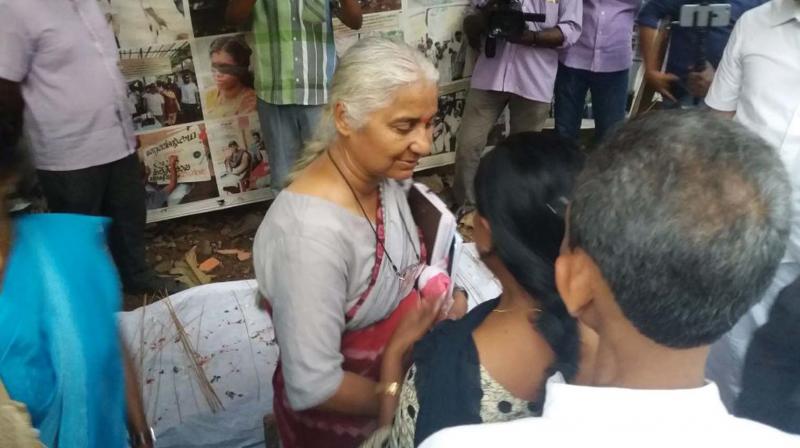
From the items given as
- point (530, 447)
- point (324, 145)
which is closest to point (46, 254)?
point (324, 145)

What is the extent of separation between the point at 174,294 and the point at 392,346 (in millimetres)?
1816

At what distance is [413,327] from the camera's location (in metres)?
1.41

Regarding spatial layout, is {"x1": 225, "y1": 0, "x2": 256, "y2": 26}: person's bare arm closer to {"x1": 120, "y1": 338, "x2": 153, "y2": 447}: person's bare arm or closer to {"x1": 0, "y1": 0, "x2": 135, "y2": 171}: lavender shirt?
{"x1": 0, "y1": 0, "x2": 135, "y2": 171}: lavender shirt

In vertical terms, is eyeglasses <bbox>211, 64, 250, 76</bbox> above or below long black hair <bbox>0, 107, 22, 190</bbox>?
below

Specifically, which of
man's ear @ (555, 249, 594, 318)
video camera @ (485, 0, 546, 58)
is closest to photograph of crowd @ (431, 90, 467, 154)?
video camera @ (485, 0, 546, 58)

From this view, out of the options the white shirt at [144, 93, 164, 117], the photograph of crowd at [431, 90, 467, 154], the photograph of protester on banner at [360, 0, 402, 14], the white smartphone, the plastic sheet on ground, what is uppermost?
the white smartphone

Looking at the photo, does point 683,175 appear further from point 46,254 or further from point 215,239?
point 215,239

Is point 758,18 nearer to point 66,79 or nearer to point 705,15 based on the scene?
point 705,15

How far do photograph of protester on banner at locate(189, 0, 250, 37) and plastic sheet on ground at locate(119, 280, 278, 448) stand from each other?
1.17 meters

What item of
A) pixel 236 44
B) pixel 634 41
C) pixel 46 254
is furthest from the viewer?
pixel 634 41

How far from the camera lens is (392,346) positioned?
142cm

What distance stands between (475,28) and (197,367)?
2.10 metres

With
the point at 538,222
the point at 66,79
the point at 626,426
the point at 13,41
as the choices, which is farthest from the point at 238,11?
the point at 626,426

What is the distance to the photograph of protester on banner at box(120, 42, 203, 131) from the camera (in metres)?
2.99
